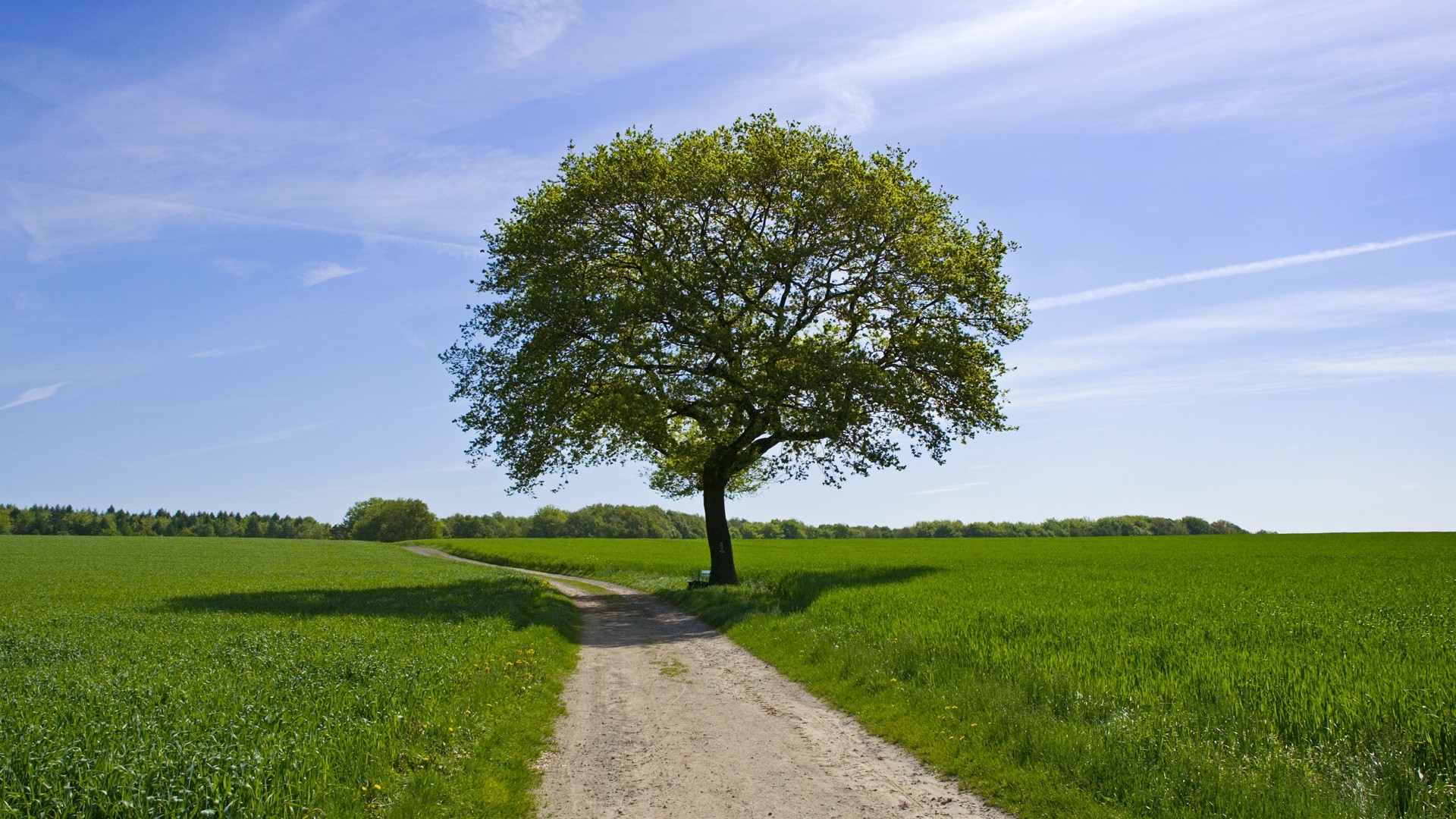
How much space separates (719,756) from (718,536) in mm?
22862

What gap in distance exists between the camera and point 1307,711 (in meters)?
8.67

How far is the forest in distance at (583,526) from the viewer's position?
142 metres

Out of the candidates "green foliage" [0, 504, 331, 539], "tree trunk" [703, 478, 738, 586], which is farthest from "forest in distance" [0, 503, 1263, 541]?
"tree trunk" [703, 478, 738, 586]

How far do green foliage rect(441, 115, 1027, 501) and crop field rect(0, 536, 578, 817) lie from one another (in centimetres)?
973

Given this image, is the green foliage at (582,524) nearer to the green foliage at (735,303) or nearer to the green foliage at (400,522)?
the green foliage at (400,522)

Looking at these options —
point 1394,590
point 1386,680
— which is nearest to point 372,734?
point 1386,680

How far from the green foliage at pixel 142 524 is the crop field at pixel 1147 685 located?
16335cm

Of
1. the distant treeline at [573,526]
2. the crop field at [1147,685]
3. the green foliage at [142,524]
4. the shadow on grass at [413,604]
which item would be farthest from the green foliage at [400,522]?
the crop field at [1147,685]

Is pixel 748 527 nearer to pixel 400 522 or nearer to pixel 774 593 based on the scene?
pixel 400 522

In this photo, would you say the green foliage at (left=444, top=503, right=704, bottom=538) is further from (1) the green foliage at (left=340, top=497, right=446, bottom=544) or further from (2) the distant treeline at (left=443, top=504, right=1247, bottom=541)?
(1) the green foliage at (left=340, top=497, right=446, bottom=544)

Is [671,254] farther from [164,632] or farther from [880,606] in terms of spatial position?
[164,632]

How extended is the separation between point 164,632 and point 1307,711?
20468mm

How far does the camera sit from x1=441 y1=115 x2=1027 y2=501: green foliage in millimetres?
28547

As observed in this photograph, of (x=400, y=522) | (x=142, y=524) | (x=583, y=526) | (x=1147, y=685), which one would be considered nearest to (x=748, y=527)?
(x=583, y=526)
